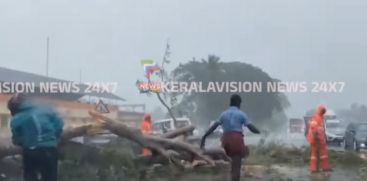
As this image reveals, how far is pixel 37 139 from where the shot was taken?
9039mm

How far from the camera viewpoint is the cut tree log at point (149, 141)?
13.4m

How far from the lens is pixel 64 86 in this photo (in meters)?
18.1

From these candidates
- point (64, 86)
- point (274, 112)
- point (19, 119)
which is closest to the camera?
point (19, 119)

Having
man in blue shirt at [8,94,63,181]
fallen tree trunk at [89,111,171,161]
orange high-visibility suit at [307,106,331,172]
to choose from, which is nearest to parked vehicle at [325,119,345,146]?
orange high-visibility suit at [307,106,331,172]

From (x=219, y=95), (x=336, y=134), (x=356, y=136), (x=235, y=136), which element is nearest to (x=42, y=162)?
(x=235, y=136)

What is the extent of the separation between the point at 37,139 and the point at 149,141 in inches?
186

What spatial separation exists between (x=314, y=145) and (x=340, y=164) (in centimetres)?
212

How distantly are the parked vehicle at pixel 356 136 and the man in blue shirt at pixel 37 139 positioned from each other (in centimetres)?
1818

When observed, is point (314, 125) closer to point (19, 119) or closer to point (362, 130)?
point (19, 119)

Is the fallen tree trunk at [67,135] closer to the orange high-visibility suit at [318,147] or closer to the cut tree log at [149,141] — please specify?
the cut tree log at [149,141]

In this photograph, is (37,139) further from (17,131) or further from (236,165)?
(236,165)

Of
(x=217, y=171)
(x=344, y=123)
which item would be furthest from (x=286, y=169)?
(x=344, y=123)

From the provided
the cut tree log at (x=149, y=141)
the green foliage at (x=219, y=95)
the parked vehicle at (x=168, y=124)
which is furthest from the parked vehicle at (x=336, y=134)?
the cut tree log at (x=149, y=141)

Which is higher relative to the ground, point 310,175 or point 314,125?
point 314,125
